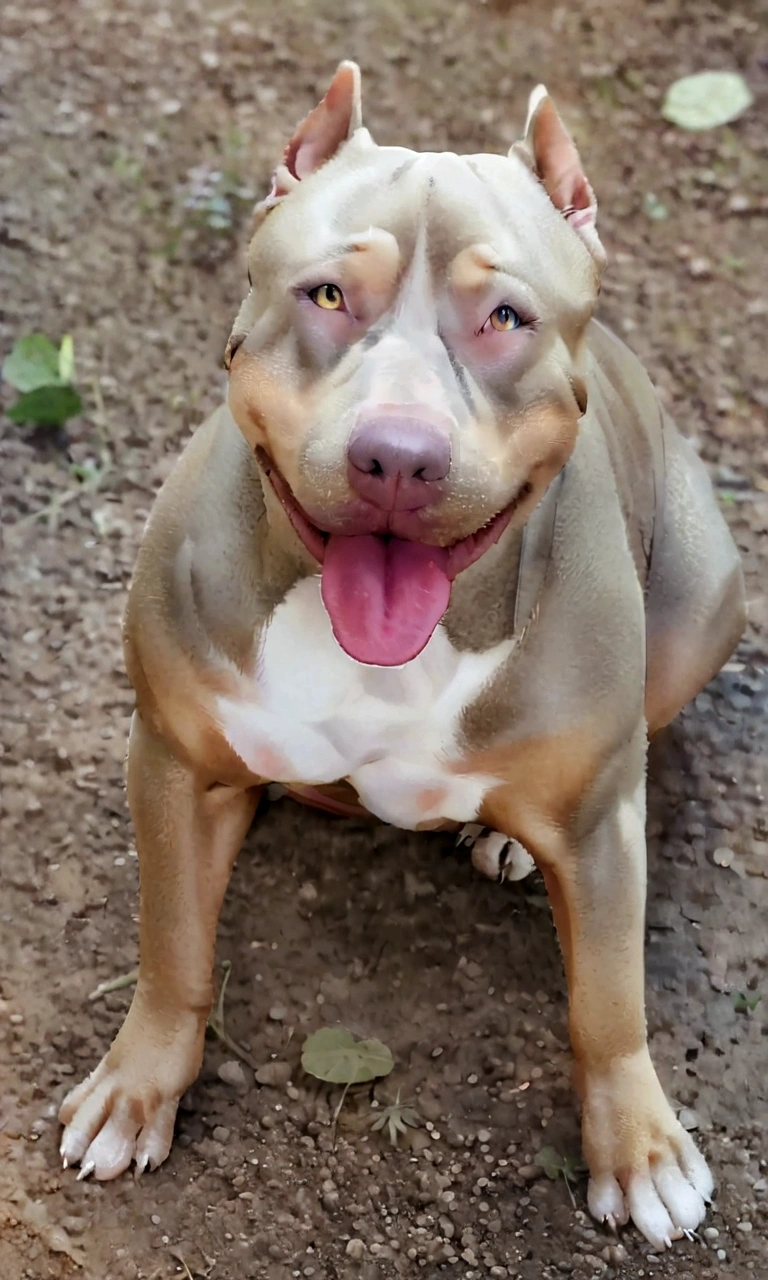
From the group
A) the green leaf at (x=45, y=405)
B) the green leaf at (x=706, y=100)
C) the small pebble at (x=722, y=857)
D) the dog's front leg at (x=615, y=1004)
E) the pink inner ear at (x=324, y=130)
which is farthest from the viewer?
the green leaf at (x=706, y=100)

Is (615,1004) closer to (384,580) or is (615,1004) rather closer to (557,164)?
(384,580)

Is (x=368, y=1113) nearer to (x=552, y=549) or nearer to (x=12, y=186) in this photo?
(x=552, y=549)

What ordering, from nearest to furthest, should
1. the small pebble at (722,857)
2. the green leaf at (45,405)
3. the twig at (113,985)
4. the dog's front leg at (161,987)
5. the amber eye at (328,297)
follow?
the amber eye at (328,297) → the dog's front leg at (161,987) → the twig at (113,985) → the small pebble at (722,857) → the green leaf at (45,405)

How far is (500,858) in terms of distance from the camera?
218 centimetres

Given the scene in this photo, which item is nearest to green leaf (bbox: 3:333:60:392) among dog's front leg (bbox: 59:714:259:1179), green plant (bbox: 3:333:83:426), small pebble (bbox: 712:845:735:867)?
green plant (bbox: 3:333:83:426)

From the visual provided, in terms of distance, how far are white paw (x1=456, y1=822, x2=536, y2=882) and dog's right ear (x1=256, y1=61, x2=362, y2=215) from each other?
0.96m

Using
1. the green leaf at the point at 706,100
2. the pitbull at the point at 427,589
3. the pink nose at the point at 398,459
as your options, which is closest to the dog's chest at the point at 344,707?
the pitbull at the point at 427,589

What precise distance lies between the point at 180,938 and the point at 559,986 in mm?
546

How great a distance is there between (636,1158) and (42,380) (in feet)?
5.27

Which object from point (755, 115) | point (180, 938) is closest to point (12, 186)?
point (755, 115)

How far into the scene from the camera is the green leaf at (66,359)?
274 centimetres

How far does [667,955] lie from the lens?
2.17 m

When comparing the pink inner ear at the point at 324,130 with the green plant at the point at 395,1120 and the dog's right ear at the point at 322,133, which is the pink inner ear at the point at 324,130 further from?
the green plant at the point at 395,1120

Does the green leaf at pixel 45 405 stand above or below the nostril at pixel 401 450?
below
